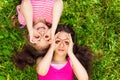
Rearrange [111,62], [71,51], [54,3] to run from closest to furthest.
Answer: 1. [71,51]
2. [54,3]
3. [111,62]

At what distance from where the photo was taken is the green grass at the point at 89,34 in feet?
13.0

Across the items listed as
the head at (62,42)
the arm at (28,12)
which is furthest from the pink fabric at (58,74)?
the arm at (28,12)

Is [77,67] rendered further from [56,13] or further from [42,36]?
[56,13]

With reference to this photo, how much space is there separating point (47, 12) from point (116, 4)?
0.86 metres

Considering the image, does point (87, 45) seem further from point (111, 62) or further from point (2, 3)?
point (2, 3)

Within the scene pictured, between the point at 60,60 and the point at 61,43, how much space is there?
21 cm

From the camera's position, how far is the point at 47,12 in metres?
3.77

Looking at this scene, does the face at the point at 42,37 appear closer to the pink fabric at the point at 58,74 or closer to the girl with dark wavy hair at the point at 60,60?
the girl with dark wavy hair at the point at 60,60

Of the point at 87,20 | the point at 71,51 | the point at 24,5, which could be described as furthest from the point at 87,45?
the point at 24,5

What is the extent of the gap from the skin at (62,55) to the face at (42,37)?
0.06 m

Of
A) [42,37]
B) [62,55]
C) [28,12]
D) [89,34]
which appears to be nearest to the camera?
[42,37]

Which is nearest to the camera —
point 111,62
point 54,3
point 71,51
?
point 71,51

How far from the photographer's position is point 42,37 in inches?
136

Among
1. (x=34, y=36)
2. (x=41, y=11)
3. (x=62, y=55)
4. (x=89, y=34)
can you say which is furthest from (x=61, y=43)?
(x=89, y=34)
